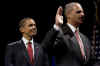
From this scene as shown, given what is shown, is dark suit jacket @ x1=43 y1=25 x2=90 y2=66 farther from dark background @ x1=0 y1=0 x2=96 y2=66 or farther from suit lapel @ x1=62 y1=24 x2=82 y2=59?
dark background @ x1=0 y1=0 x2=96 y2=66

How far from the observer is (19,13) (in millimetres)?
2771

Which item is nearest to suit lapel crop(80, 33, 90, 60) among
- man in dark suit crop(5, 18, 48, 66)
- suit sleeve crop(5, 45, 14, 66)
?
man in dark suit crop(5, 18, 48, 66)

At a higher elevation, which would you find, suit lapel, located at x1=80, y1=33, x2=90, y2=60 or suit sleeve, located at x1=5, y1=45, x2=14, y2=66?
suit lapel, located at x1=80, y1=33, x2=90, y2=60

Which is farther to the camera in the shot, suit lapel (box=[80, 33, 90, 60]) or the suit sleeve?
the suit sleeve

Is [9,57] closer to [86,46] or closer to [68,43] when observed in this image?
[68,43]

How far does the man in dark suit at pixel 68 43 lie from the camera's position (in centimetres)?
167

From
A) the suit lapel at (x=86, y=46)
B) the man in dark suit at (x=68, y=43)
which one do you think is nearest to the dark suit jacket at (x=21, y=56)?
the man in dark suit at (x=68, y=43)

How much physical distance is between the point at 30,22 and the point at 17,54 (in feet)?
1.32

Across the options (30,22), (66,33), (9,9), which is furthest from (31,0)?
(66,33)

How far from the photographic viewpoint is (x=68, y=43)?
171cm

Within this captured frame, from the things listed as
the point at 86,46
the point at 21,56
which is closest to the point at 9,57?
the point at 21,56

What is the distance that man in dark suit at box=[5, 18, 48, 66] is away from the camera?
2088 millimetres

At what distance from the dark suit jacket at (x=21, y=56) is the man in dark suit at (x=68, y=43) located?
16.2 inches

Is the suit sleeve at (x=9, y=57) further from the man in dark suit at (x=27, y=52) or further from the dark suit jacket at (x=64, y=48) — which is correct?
the dark suit jacket at (x=64, y=48)
